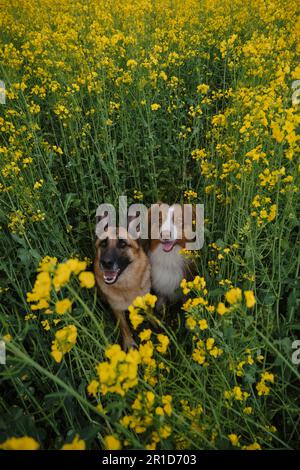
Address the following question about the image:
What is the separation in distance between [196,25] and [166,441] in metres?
6.09

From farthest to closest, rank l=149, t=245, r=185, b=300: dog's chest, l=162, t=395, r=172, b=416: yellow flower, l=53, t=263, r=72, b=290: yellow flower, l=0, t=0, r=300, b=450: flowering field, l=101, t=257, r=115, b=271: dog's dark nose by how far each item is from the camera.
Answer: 1. l=149, t=245, r=185, b=300: dog's chest
2. l=101, t=257, r=115, b=271: dog's dark nose
3. l=0, t=0, r=300, b=450: flowering field
4. l=162, t=395, r=172, b=416: yellow flower
5. l=53, t=263, r=72, b=290: yellow flower

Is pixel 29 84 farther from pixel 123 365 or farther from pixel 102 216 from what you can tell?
pixel 123 365

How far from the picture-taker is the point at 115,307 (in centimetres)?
304

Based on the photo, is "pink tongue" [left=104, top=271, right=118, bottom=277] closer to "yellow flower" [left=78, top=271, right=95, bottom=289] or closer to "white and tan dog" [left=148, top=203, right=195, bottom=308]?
"white and tan dog" [left=148, top=203, right=195, bottom=308]

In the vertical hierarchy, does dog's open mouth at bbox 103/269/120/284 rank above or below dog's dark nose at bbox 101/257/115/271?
below

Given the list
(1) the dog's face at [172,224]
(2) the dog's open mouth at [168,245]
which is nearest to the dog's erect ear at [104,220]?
(1) the dog's face at [172,224]

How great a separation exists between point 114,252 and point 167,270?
612 mm

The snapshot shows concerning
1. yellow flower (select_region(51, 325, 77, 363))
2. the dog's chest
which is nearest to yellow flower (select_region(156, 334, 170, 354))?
yellow flower (select_region(51, 325, 77, 363))

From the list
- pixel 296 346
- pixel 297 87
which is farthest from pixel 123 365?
pixel 297 87

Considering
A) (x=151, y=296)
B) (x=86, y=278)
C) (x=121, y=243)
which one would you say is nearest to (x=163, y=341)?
(x=151, y=296)

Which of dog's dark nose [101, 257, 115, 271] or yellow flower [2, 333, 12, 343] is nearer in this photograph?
yellow flower [2, 333, 12, 343]

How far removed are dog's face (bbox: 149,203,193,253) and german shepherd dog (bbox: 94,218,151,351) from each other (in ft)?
0.65

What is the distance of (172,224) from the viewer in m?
2.93

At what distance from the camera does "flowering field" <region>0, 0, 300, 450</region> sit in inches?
57.0
